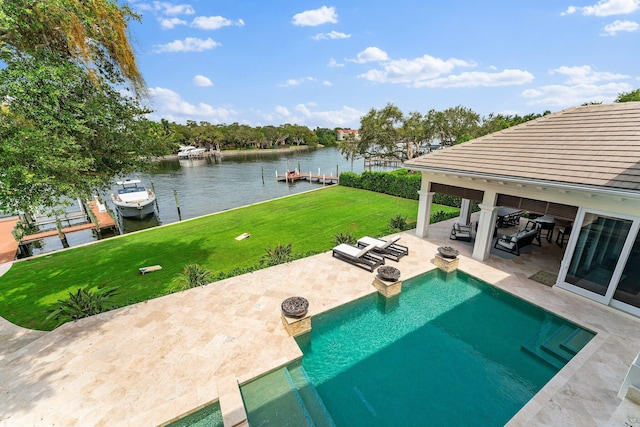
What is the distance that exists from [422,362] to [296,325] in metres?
3.04

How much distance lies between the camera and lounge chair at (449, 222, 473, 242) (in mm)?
12109

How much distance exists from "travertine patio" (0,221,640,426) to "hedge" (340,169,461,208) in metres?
11.3

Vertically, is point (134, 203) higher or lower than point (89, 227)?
higher

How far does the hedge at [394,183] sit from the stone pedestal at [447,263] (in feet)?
34.5

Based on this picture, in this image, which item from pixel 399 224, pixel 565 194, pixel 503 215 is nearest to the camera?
pixel 565 194

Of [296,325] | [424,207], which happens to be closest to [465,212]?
[424,207]

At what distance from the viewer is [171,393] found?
505 cm

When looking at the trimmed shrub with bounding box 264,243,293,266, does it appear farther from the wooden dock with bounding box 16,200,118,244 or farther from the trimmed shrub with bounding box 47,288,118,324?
the wooden dock with bounding box 16,200,118,244

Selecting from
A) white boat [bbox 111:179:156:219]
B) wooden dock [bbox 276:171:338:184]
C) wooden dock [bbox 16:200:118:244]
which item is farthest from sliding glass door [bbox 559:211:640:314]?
wooden dock [bbox 276:171:338:184]

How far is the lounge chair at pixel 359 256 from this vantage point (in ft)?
31.7

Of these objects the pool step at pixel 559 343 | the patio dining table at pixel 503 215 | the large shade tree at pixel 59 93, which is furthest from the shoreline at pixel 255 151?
the pool step at pixel 559 343

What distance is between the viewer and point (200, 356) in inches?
233

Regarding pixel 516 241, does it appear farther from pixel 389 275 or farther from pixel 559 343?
pixel 389 275

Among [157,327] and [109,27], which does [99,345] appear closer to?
[157,327]
